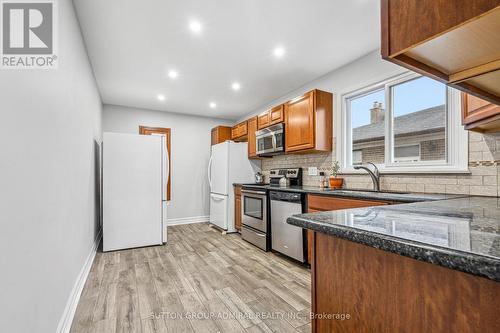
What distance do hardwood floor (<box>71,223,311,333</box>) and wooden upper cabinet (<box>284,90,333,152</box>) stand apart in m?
1.55

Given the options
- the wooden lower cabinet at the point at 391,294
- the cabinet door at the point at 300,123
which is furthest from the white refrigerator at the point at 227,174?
the wooden lower cabinet at the point at 391,294

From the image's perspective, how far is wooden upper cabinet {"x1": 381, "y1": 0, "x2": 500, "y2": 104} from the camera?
0.53 metres

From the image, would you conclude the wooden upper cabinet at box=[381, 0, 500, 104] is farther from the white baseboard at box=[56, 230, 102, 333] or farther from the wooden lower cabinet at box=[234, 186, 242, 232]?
the wooden lower cabinet at box=[234, 186, 242, 232]

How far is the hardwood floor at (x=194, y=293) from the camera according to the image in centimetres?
173

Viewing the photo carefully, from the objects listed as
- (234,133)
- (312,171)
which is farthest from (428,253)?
(234,133)

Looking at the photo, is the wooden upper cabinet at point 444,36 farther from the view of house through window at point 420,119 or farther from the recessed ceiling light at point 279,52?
the recessed ceiling light at point 279,52

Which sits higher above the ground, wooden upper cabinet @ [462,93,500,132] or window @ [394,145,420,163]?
wooden upper cabinet @ [462,93,500,132]

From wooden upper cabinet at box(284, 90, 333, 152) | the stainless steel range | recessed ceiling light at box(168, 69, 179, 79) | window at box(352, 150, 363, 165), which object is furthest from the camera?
the stainless steel range

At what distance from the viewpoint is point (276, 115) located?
3832 mm

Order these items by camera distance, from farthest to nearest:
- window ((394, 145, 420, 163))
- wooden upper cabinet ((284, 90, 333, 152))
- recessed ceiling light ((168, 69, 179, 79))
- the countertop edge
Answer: recessed ceiling light ((168, 69, 179, 79)) < wooden upper cabinet ((284, 90, 333, 152)) < window ((394, 145, 420, 163)) < the countertop edge

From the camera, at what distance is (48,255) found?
1.33 metres

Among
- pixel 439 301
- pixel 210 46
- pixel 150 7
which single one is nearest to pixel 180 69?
pixel 210 46

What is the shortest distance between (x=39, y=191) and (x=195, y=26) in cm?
188

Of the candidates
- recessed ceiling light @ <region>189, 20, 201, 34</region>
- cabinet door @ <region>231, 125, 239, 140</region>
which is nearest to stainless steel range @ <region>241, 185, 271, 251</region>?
cabinet door @ <region>231, 125, 239, 140</region>
